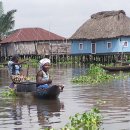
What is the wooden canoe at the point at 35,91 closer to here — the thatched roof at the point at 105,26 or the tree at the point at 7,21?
the thatched roof at the point at 105,26

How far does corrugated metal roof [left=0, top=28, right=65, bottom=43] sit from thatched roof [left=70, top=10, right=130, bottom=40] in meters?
6.79

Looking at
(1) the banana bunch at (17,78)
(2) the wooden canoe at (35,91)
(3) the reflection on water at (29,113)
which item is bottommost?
(3) the reflection on water at (29,113)

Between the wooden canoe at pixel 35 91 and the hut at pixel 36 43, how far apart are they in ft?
136

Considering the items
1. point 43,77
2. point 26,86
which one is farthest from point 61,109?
point 26,86

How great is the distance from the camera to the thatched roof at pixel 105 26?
50062 mm

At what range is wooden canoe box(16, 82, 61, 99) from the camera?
15472 millimetres

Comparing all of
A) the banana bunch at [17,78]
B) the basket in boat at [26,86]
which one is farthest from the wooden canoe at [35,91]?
the banana bunch at [17,78]

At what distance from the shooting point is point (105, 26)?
51.3 metres

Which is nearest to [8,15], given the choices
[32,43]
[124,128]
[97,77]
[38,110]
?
[32,43]

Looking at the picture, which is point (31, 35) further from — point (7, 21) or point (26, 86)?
point (26, 86)

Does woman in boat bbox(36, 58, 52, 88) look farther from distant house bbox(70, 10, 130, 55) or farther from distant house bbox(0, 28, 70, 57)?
distant house bbox(0, 28, 70, 57)

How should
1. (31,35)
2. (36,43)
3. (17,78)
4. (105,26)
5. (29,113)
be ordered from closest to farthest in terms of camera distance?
(29,113)
(17,78)
(105,26)
(36,43)
(31,35)

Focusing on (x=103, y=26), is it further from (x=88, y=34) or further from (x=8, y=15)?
(x=8, y=15)

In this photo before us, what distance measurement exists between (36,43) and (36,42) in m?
0.14
